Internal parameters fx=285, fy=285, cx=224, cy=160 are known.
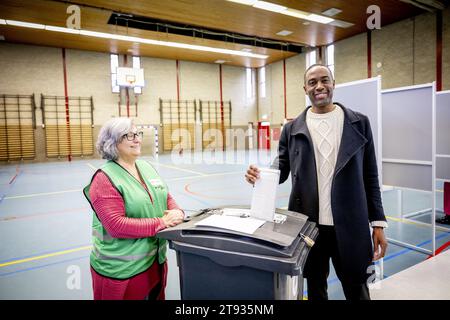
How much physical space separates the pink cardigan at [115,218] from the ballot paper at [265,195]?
521mm

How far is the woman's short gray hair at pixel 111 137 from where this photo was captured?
1673mm

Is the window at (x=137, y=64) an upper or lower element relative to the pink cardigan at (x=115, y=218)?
upper

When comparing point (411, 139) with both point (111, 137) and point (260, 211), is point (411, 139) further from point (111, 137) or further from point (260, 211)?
point (111, 137)

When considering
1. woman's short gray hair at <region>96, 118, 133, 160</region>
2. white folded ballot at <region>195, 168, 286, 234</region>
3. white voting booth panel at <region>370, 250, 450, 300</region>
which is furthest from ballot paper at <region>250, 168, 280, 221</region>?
white voting booth panel at <region>370, 250, 450, 300</region>

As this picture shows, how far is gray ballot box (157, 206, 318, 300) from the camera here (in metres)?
1.10

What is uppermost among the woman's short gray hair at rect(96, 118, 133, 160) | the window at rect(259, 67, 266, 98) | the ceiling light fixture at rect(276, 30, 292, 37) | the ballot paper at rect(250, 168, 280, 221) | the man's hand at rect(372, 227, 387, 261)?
the ceiling light fixture at rect(276, 30, 292, 37)

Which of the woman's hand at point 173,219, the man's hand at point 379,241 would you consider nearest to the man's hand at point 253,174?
the woman's hand at point 173,219

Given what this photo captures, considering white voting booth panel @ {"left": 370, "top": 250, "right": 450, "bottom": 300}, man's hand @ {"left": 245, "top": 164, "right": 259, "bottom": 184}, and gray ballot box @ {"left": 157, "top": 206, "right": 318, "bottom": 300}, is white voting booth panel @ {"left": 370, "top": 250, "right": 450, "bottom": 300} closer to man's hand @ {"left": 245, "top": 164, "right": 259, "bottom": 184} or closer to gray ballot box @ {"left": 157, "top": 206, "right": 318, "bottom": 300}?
gray ballot box @ {"left": 157, "top": 206, "right": 318, "bottom": 300}

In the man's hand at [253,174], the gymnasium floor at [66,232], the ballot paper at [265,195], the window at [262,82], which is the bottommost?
the gymnasium floor at [66,232]

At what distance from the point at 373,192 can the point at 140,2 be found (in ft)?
34.1

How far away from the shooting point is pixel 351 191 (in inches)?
67.6

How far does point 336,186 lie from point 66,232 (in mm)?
4257

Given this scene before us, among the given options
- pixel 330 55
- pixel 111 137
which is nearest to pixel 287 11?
pixel 330 55

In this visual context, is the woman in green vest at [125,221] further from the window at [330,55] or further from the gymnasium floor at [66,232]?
the window at [330,55]
